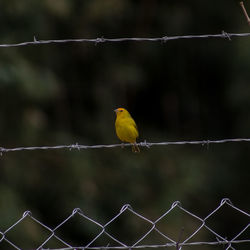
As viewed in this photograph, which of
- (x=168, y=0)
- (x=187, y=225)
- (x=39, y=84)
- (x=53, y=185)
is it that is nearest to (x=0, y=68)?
(x=39, y=84)

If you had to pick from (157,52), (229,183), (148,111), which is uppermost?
(157,52)

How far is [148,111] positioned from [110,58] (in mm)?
1125

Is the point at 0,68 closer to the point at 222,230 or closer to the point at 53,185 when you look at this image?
the point at 53,185

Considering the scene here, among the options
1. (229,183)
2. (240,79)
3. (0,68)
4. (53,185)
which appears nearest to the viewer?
(0,68)

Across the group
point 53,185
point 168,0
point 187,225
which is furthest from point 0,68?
point 168,0

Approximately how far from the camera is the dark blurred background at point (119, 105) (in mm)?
8375

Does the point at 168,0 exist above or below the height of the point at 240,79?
above

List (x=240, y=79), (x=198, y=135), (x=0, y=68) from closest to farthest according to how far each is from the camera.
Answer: (x=0, y=68) < (x=240, y=79) < (x=198, y=135)

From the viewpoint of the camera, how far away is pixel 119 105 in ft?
33.1

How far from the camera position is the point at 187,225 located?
8875 millimetres

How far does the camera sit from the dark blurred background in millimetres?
8375

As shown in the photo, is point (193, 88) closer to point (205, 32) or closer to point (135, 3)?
point (205, 32)

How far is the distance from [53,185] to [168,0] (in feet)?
11.2

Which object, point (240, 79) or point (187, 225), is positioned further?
point (240, 79)
